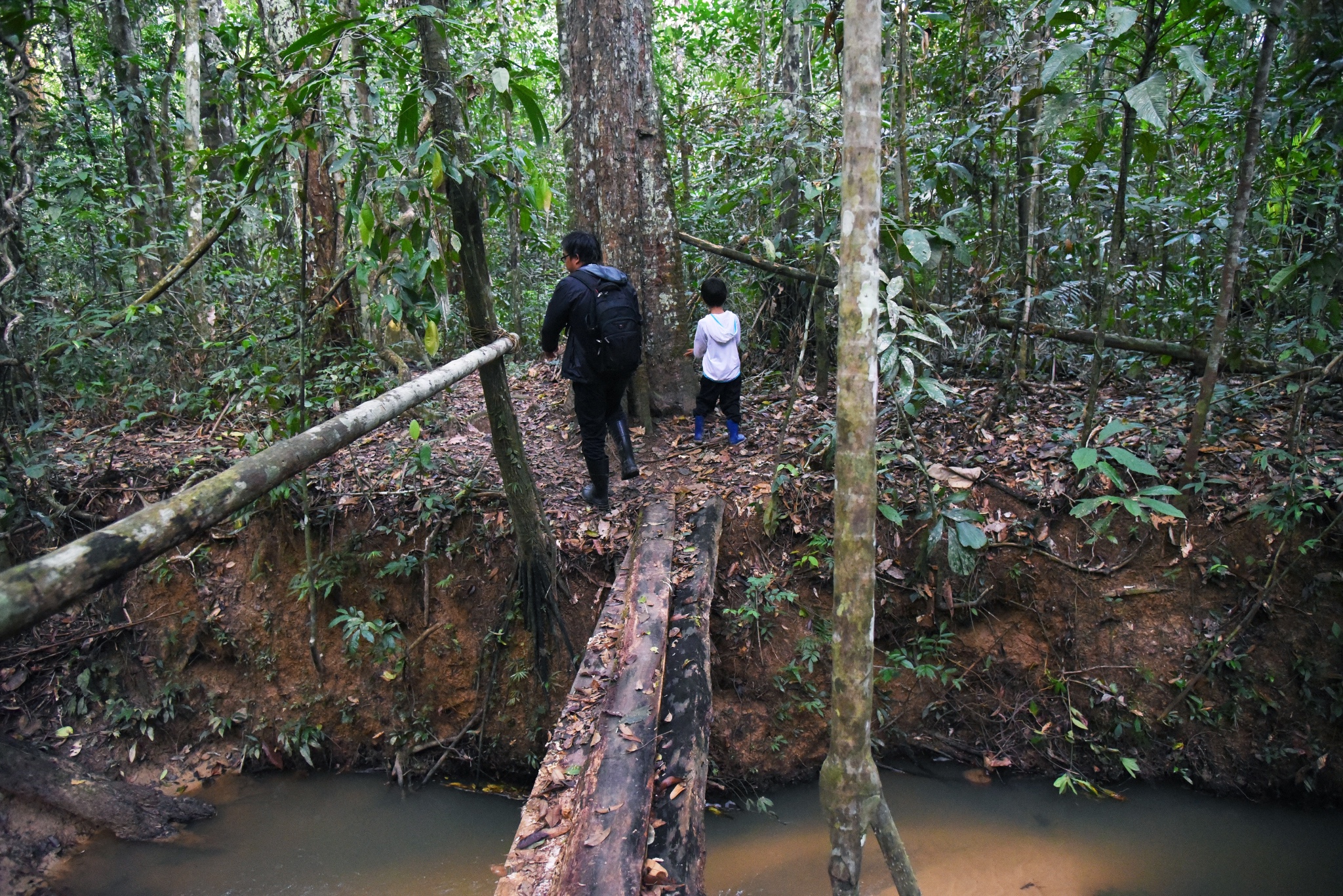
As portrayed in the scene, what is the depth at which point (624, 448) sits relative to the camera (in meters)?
5.55

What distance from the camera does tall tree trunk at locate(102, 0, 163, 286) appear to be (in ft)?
24.3

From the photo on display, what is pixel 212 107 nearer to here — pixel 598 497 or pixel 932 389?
pixel 598 497

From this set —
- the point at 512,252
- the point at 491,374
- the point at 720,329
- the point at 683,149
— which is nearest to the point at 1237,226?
the point at 720,329

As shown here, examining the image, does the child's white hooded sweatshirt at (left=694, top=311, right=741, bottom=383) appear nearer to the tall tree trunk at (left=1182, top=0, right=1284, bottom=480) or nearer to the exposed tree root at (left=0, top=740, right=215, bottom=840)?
the tall tree trunk at (left=1182, top=0, right=1284, bottom=480)

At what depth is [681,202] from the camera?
1009 centimetres

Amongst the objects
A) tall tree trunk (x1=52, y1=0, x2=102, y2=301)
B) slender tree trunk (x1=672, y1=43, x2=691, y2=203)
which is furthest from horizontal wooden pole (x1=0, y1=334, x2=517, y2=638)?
slender tree trunk (x1=672, y1=43, x2=691, y2=203)

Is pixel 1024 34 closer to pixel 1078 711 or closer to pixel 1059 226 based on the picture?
pixel 1059 226

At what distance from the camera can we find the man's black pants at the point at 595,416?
5172 mm

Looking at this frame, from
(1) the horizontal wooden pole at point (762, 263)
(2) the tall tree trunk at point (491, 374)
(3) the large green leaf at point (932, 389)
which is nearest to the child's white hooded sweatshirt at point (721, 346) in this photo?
(1) the horizontal wooden pole at point (762, 263)

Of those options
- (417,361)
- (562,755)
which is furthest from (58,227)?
(562,755)

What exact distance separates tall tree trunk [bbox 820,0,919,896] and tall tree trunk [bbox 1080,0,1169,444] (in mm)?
2205

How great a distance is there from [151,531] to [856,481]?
193cm

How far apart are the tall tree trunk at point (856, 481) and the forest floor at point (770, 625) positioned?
2.51 metres

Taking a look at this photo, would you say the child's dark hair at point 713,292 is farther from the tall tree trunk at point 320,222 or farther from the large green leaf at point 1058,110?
the tall tree trunk at point 320,222
